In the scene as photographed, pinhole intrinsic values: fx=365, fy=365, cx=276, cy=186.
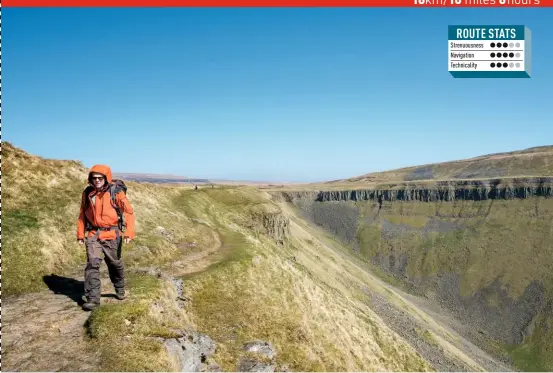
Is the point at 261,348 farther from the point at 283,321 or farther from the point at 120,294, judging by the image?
the point at 120,294

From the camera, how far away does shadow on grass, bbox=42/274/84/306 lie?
16.3m

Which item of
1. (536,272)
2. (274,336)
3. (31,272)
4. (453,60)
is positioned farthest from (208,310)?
(536,272)

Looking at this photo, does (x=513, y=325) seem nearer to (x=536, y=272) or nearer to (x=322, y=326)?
Result: (x=536, y=272)

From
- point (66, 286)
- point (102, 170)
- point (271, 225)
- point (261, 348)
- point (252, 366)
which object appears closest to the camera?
point (102, 170)

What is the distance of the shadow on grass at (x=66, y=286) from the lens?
1633 cm

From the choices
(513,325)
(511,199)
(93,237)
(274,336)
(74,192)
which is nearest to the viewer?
(93,237)

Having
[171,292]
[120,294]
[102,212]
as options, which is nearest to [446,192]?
[171,292]

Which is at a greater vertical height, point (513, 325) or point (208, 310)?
point (208, 310)

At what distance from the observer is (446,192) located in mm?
177250

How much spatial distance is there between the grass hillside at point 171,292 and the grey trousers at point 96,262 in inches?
33.6

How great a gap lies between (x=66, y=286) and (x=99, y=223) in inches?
278

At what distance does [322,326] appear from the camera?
3102cm

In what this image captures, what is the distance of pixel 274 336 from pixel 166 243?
13601 millimetres

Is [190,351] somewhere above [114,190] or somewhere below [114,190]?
below
